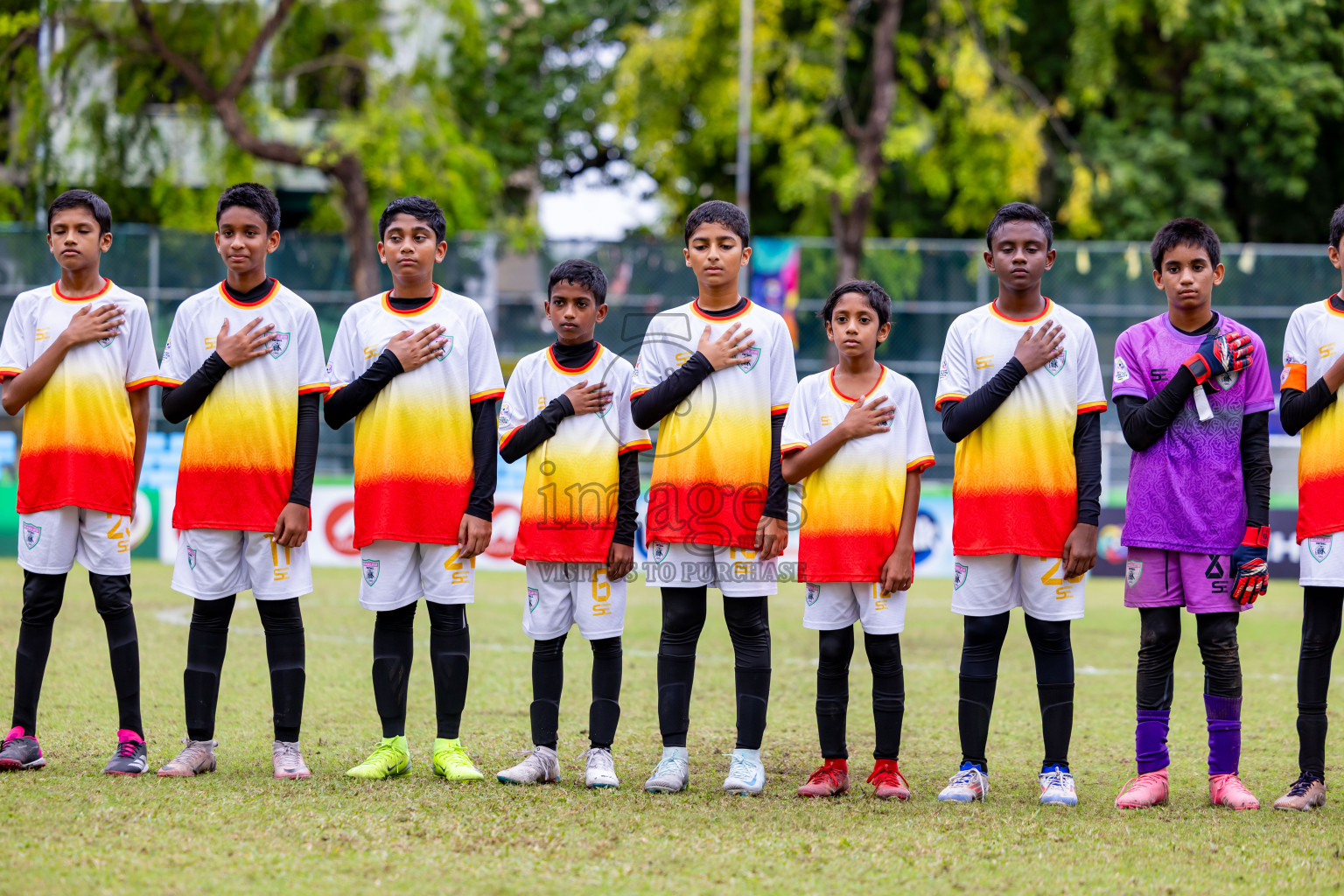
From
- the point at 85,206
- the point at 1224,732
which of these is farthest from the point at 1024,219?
the point at 85,206

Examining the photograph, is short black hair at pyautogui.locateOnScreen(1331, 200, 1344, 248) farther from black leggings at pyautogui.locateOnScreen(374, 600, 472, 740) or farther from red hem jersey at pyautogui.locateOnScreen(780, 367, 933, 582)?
black leggings at pyautogui.locateOnScreen(374, 600, 472, 740)

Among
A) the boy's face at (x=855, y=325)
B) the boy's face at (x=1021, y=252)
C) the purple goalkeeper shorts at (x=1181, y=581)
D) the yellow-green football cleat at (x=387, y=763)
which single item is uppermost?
the boy's face at (x=1021, y=252)

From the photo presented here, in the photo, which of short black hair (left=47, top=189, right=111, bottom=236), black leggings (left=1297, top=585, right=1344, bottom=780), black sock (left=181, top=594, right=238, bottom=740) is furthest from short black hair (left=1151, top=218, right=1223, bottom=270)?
short black hair (left=47, top=189, right=111, bottom=236)

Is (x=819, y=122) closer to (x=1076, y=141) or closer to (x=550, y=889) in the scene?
(x=1076, y=141)

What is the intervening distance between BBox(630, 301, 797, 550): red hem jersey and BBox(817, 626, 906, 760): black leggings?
514mm

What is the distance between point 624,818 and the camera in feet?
14.1

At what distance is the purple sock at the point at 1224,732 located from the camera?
472 centimetres

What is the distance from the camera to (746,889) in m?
3.57

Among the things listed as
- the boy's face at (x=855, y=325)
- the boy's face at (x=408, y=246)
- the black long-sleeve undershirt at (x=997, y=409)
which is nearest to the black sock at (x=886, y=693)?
the black long-sleeve undershirt at (x=997, y=409)

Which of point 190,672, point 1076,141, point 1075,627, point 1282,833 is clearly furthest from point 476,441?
point 1076,141

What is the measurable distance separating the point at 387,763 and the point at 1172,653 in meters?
2.96

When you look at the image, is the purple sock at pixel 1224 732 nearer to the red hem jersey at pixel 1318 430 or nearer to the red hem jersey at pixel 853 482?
the red hem jersey at pixel 1318 430

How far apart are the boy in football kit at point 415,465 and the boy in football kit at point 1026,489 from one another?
5.97ft

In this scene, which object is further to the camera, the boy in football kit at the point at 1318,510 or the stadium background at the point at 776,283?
the stadium background at the point at 776,283
